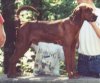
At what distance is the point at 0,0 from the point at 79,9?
1.60m

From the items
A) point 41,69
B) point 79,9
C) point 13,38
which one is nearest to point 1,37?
point 79,9

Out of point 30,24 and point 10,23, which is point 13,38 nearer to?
point 10,23

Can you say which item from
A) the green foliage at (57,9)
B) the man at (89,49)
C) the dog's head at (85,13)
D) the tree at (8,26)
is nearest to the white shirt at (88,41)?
the man at (89,49)

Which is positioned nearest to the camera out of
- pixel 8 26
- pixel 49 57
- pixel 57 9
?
pixel 49 57

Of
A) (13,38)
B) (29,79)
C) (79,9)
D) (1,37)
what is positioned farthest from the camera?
(13,38)

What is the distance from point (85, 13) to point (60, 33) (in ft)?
1.40

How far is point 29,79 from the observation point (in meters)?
5.35

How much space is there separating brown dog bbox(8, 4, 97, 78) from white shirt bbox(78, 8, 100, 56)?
0.11 metres

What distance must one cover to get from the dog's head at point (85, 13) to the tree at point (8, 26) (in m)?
1.35

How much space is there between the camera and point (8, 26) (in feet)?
20.4

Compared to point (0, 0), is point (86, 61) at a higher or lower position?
lower

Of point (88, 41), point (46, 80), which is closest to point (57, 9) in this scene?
point (88, 41)

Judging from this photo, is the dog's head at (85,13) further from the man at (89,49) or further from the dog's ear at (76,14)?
the man at (89,49)

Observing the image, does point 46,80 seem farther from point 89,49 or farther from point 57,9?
point 57,9
